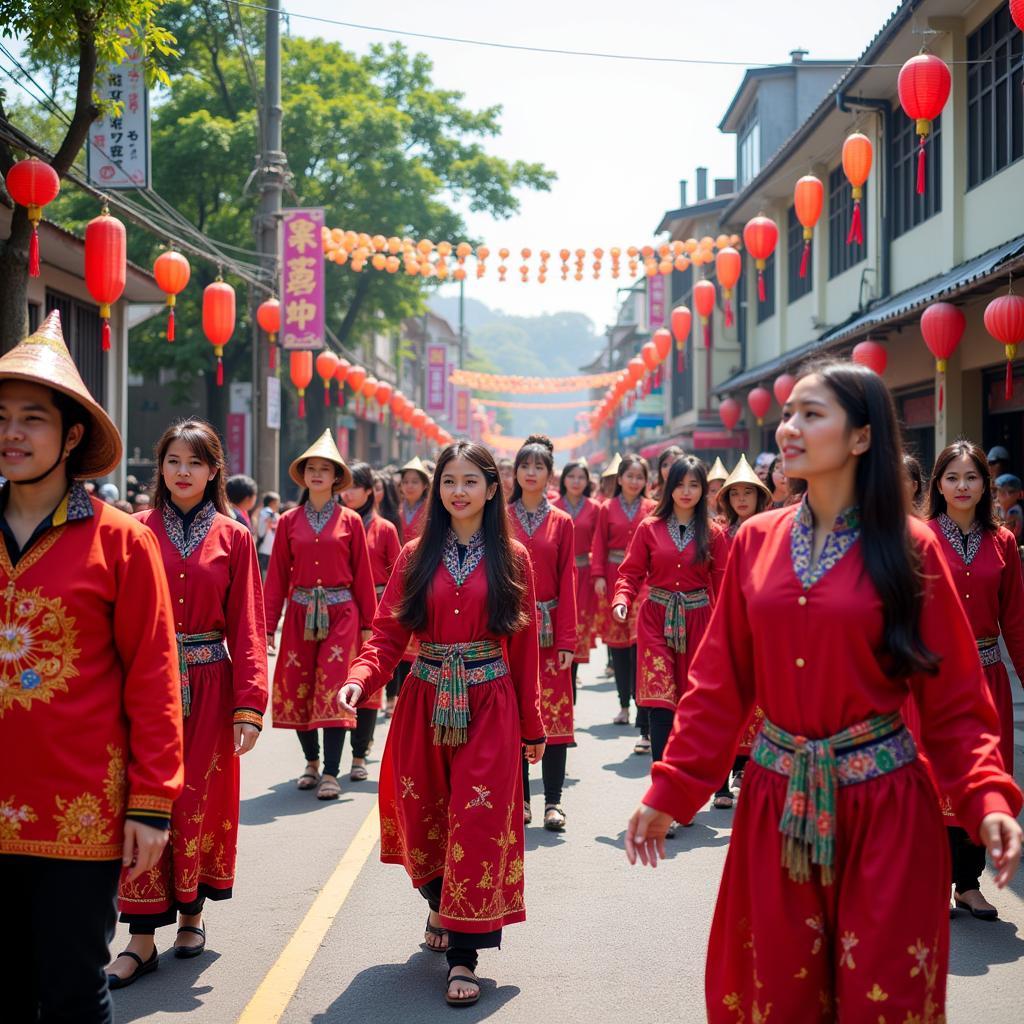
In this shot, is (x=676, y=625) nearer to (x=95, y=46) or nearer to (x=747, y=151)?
(x=95, y=46)

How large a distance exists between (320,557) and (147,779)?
4995 mm

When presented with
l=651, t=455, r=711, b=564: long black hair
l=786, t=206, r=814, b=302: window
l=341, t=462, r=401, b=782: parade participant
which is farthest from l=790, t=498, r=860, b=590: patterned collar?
l=786, t=206, r=814, b=302: window

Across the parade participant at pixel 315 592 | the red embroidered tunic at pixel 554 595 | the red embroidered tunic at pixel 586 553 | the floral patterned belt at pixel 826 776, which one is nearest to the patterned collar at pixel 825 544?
the floral patterned belt at pixel 826 776

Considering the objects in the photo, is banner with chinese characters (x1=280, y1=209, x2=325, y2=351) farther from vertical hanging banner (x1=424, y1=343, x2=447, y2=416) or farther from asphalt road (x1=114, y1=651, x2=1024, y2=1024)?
vertical hanging banner (x1=424, y1=343, x2=447, y2=416)

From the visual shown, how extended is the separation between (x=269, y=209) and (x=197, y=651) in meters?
14.1

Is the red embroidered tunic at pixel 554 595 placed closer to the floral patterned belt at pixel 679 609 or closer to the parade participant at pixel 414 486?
the floral patterned belt at pixel 679 609

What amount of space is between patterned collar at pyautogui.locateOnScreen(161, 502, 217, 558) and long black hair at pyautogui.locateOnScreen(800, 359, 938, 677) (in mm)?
2870

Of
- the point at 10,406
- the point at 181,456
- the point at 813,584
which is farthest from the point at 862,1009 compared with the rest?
the point at 181,456

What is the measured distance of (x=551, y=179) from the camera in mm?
32938

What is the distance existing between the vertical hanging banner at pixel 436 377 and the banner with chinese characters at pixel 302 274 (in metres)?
28.1

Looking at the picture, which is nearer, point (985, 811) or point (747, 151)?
point (985, 811)

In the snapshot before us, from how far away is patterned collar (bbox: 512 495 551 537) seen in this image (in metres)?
7.87

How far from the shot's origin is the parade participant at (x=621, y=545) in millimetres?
10609

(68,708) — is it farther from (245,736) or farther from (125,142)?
(125,142)
